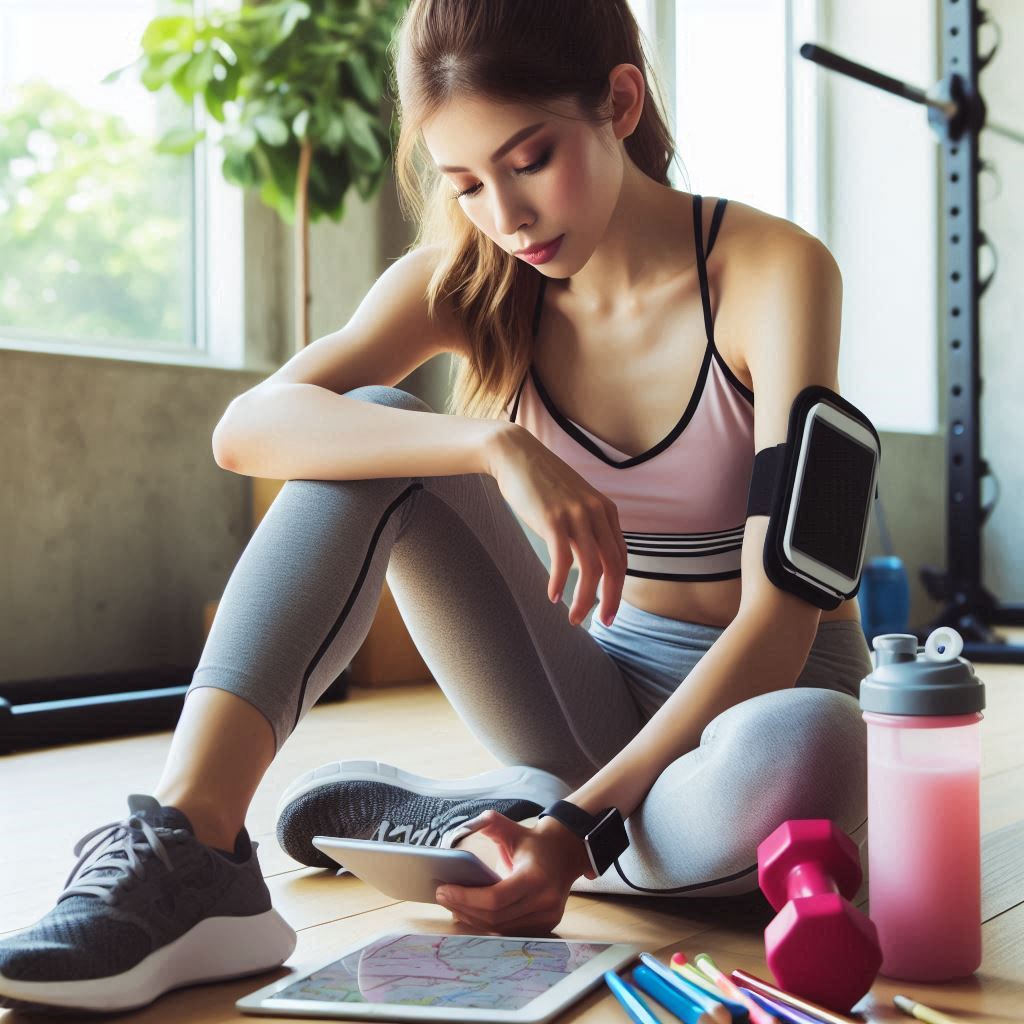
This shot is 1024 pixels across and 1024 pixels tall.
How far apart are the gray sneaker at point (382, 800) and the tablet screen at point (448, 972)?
230 millimetres

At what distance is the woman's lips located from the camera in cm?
108

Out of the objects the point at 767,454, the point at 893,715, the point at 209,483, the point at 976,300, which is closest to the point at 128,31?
the point at 209,483

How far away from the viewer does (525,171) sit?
3.42 feet

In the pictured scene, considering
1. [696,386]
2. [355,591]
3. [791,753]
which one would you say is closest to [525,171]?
[696,386]

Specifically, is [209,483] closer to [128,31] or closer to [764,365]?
[128,31]

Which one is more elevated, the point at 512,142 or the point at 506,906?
the point at 512,142

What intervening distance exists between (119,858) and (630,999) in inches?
14.3

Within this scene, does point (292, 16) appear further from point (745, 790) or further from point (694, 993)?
point (694, 993)

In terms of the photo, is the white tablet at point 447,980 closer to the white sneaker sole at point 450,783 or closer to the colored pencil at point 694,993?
the colored pencil at point 694,993

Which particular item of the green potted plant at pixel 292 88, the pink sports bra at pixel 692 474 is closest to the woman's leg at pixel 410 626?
the pink sports bra at pixel 692 474

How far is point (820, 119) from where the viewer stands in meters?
4.50

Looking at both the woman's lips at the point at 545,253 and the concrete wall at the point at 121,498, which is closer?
the woman's lips at the point at 545,253

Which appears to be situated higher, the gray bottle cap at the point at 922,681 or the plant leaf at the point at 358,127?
the plant leaf at the point at 358,127

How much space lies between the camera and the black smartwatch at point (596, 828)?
37.1 inches
